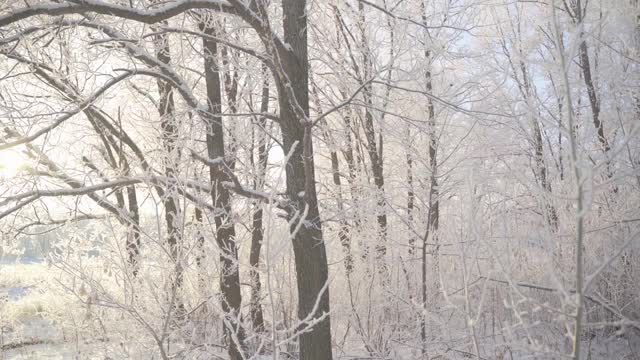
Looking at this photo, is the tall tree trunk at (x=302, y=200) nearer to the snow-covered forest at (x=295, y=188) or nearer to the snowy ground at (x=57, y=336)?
the snow-covered forest at (x=295, y=188)

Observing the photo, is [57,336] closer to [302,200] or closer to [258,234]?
[258,234]

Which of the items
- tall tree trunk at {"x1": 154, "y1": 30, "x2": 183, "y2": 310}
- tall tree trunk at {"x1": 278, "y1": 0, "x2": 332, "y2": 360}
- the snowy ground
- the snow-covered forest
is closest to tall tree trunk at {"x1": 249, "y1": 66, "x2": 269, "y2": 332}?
the snow-covered forest

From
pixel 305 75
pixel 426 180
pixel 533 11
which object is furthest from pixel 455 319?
pixel 533 11

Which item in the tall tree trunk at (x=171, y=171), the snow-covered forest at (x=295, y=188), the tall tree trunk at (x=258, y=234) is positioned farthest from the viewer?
the tall tree trunk at (x=258, y=234)

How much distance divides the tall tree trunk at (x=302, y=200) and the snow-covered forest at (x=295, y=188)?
0.06ft

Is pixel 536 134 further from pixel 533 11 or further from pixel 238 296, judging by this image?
pixel 238 296

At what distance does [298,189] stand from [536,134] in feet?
30.7

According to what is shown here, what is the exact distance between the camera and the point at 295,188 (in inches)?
180

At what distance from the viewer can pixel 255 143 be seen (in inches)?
287

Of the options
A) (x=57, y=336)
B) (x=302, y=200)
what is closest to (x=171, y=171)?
(x=302, y=200)

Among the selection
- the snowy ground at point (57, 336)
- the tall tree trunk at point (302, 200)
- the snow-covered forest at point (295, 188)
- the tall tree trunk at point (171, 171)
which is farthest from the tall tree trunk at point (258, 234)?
the tall tree trunk at point (302, 200)

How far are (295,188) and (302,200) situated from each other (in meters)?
0.17

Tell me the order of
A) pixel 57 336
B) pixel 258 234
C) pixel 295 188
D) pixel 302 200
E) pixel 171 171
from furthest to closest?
pixel 57 336
pixel 258 234
pixel 171 171
pixel 295 188
pixel 302 200

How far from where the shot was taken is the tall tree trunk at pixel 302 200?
4379mm
